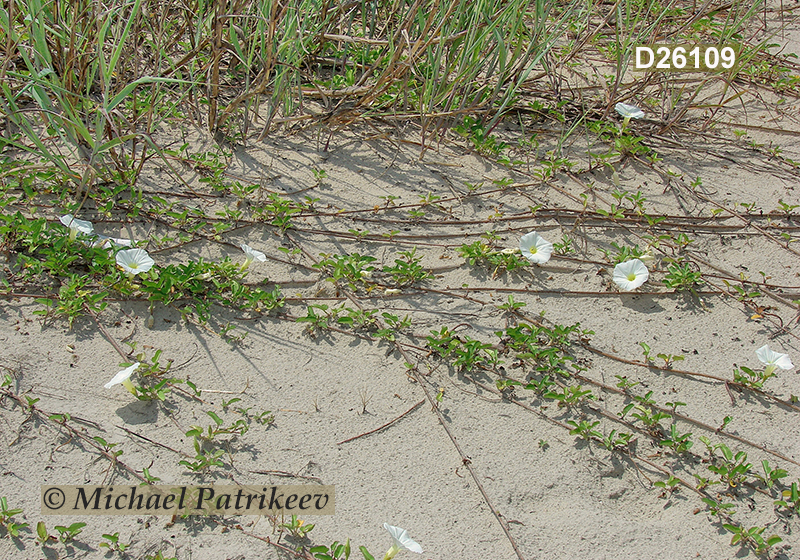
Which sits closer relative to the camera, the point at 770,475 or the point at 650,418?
the point at 770,475

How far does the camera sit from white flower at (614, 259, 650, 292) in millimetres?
2168

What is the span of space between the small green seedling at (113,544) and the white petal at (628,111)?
244cm

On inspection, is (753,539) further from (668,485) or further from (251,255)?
(251,255)

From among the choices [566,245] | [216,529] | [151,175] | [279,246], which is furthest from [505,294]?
[151,175]

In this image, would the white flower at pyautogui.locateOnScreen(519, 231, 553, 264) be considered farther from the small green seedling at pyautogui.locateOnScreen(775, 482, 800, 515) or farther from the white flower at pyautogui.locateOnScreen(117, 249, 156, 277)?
the white flower at pyautogui.locateOnScreen(117, 249, 156, 277)

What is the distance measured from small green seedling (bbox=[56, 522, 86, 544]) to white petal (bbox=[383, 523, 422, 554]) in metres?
0.66

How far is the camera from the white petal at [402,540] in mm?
1382

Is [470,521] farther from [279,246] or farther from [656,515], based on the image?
[279,246]

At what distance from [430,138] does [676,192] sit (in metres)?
1.02

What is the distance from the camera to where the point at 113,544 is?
1429 mm

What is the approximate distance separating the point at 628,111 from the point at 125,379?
7.43 ft

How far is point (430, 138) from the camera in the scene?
2850 millimetres

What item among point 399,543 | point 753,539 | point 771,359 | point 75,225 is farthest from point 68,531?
point 771,359

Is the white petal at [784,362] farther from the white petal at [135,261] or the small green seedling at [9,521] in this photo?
the small green seedling at [9,521]
